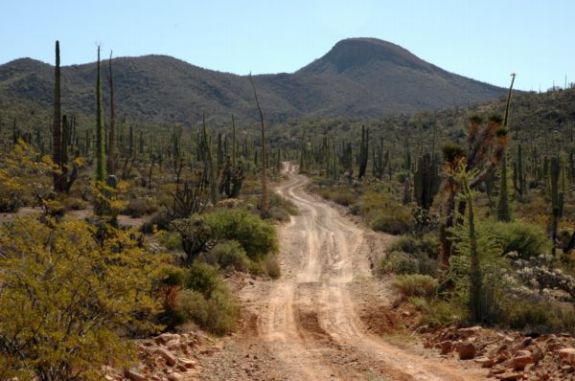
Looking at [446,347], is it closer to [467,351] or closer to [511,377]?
[467,351]

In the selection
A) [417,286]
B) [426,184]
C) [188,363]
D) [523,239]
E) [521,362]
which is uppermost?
[426,184]

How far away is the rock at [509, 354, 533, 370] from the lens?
7.86m

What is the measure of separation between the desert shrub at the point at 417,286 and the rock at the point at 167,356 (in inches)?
261

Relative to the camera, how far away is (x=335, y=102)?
16562 centimetres

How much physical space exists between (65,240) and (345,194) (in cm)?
3625

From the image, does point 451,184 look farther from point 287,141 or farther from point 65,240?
point 287,141

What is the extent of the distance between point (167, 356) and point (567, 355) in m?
5.37

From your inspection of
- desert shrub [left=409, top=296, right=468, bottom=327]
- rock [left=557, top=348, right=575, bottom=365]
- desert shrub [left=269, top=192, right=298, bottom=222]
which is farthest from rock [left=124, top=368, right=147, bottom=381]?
desert shrub [left=269, top=192, right=298, bottom=222]

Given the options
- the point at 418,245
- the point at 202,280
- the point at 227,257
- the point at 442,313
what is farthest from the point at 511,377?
the point at 418,245

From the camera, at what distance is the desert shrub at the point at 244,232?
60.2ft

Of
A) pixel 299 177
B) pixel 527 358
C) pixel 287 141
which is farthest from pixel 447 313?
pixel 287 141

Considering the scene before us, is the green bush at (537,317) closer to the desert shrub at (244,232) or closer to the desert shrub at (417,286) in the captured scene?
the desert shrub at (417,286)

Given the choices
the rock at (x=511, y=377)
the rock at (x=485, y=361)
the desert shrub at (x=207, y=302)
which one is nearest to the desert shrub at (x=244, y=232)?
the desert shrub at (x=207, y=302)

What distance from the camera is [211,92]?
141 meters
